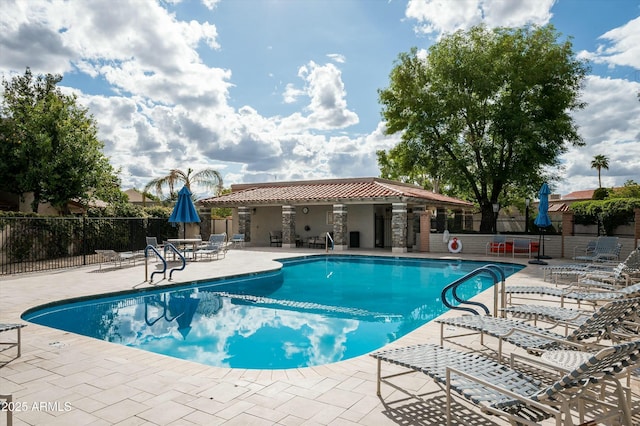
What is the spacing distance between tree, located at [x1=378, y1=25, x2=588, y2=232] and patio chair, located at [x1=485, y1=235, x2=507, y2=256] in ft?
11.7

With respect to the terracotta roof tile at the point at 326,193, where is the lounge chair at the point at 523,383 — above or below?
below

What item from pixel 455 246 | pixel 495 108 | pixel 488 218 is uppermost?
pixel 495 108

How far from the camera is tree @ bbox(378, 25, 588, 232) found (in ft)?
64.8

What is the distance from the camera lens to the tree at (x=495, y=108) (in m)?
19.8

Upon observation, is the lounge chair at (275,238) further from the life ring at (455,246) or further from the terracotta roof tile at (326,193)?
the life ring at (455,246)

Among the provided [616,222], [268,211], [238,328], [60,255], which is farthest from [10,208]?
[616,222]

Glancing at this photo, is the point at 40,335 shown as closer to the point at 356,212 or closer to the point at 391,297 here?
the point at 391,297

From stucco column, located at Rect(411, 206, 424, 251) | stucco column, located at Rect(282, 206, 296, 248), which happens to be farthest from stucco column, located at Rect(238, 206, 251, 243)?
stucco column, located at Rect(411, 206, 424, 251)

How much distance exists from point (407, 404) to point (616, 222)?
19.5m

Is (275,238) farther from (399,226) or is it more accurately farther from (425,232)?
(425,232)

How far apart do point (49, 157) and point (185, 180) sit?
12871 millimetres

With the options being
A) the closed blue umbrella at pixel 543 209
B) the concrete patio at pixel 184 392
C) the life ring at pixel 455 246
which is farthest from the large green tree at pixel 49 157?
the closed blue umbrella at pixel 543 209

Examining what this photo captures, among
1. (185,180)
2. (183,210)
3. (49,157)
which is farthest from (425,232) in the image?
(185,180)

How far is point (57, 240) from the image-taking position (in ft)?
51.1
